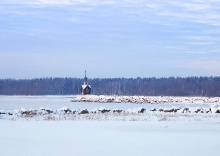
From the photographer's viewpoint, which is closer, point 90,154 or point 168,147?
point 90,154

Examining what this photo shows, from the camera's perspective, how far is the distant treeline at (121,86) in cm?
Result: 15425

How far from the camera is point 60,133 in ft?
65.0

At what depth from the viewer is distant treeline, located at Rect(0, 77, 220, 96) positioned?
506ft

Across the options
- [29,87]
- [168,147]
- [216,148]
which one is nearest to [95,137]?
[168,147]

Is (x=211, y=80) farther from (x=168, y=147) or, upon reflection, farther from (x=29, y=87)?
(x=168, y=147)

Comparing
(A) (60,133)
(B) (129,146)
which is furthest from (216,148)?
(A) (60,133)

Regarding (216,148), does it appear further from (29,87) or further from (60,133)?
(29,87)

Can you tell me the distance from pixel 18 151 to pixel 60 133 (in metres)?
5.87

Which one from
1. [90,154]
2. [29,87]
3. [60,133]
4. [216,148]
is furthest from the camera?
[29,87]

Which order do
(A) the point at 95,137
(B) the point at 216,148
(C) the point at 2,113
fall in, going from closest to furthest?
(B) the point at 216,148 < (A) the point at 95,137 < (C) the point at 2,113

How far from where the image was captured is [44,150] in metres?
14.2

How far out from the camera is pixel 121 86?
178500 millimetres

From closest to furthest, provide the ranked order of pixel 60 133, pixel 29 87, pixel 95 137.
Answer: pixel 95 137 → pixel 60 133 → pixel 29 87

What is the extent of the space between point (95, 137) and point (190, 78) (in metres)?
157
